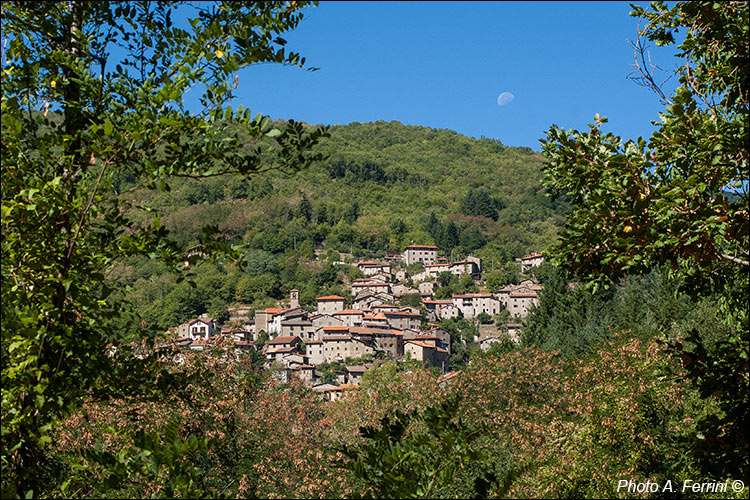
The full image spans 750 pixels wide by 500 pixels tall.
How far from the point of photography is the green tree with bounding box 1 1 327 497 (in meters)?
4.23

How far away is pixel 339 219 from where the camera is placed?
13288 cm

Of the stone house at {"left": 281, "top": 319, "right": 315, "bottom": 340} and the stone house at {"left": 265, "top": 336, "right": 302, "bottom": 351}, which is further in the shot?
the stone house at {"left": 281, "top": 319, "right": 315, "bottom": 340}

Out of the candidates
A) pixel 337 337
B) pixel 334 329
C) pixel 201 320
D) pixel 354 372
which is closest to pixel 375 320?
pixel 334 329

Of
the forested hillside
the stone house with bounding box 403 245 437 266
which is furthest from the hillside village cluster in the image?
the forested hillside

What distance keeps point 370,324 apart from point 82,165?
7998 cm

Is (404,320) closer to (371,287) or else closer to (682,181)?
(371,287)

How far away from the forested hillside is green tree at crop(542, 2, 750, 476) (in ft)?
254

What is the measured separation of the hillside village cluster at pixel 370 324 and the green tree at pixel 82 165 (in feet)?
180

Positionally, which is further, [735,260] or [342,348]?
[342,348]

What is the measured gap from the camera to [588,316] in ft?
121

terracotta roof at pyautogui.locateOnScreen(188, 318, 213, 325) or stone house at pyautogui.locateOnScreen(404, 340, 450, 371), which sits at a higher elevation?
terracotta roof at pyautogui.locateOnScreen(188, 318, 213, 325)

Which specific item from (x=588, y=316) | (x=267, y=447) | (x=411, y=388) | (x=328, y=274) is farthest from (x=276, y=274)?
(x=267, y=447)

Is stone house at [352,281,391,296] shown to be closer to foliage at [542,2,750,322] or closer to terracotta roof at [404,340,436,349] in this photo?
terracotta roof at [404,340,436,349]

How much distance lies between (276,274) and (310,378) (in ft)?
139
